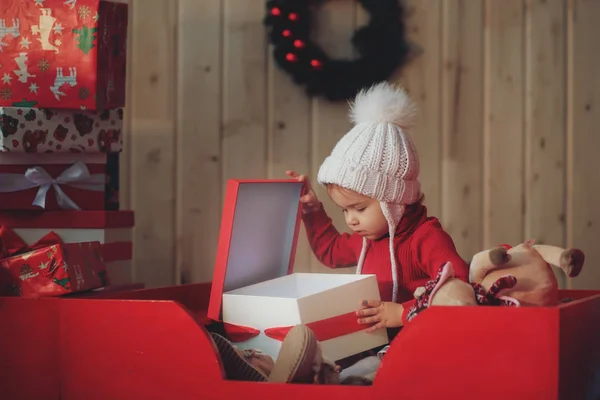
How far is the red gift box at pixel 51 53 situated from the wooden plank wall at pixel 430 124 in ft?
1.81

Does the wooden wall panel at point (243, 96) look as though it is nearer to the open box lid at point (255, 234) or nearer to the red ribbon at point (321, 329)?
the open box lid at point (255, 234)

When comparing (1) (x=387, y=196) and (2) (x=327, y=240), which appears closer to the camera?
(1) (x=387, y=196)

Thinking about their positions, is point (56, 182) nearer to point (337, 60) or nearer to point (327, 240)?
point (327, 240)

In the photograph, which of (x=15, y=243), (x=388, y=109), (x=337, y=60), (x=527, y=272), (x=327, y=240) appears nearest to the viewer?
(x=527, y=272)

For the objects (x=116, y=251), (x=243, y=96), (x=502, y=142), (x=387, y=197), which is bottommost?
(x=116, y=251)

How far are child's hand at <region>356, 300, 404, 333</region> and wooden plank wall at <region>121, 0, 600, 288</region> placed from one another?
2.30 feet

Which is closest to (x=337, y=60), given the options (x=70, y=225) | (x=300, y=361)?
(x=70, y=225)

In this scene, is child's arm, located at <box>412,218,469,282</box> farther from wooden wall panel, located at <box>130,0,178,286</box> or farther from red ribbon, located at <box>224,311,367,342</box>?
wooden wall panel, located at <box>130,0,178,286</box>

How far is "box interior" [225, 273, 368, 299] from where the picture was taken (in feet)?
4.01

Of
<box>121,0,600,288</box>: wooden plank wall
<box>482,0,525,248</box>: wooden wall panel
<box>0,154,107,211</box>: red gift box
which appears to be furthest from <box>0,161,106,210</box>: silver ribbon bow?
<box>482,0,525,248</box>: wooden wall panel

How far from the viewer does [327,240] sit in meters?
1.50

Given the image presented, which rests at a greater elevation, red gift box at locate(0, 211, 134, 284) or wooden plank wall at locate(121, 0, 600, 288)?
wooden plank wall at locate(121, 0, 600, 288)

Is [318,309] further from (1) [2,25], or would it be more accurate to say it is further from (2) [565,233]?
(2) [565,233]

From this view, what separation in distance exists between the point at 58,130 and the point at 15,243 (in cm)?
21
